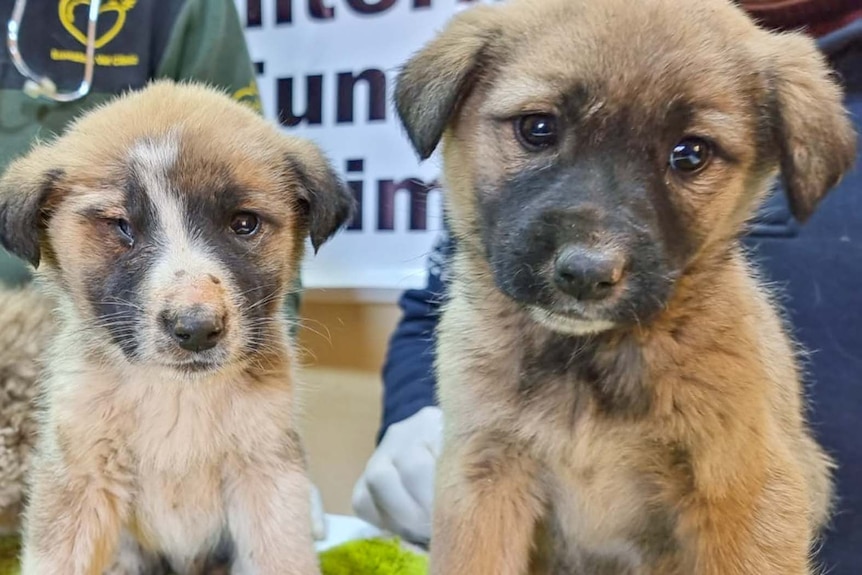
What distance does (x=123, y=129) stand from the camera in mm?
1604

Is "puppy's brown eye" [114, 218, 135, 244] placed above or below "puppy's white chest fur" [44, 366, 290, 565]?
above

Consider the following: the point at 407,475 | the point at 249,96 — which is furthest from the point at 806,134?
the point at 249,96

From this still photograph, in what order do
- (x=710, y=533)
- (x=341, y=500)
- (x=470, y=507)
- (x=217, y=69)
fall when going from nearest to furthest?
(x=710, y=533), (x=470, y=507), (x=217, y=69), (x=341, y=500)

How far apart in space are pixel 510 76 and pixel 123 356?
845mm

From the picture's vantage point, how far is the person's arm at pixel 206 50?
233cm

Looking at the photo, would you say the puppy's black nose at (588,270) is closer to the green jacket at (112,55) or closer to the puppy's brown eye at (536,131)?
the puppy's brown eye at (536,131)

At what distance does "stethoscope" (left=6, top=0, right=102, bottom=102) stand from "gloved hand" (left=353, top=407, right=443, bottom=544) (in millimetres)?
1135

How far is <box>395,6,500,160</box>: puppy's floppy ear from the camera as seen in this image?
4.67 ft

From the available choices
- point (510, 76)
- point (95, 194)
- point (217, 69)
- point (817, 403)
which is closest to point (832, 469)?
point (817, 403)

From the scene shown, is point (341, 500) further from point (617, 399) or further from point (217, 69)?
point (617, 399)

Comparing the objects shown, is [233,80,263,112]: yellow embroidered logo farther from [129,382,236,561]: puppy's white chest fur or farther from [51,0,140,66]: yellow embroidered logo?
[129,382,236,561]: puppy's white chest fur

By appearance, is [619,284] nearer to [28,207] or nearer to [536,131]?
[536,131]

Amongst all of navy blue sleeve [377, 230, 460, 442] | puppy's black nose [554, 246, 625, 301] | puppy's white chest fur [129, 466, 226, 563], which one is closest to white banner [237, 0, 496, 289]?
navy blue sleeve [377, 230, 460, 442]

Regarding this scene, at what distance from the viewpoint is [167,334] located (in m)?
1.45
